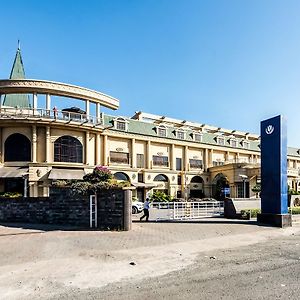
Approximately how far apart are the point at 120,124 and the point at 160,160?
7.03m

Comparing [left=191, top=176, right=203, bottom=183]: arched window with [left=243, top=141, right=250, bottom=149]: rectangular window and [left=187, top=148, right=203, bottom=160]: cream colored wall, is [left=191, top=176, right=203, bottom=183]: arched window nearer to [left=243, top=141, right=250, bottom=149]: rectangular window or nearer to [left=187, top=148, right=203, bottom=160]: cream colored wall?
[left=187, top=148, right=203, bottom=160]: cream colored wall

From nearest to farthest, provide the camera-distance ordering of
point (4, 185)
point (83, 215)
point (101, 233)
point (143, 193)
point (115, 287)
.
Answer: point (115, 287)
point (101, 233)
point (83, 215)
point (4, 185)
point (143, 193)

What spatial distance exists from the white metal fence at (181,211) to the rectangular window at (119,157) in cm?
1419

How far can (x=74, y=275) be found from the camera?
7332 millimetres

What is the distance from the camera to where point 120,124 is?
1446 inches

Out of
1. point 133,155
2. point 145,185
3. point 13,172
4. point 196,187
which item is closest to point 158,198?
point 145,185

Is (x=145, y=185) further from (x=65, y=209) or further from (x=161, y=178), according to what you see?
(x=65, y=209)

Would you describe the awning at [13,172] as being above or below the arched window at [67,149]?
below

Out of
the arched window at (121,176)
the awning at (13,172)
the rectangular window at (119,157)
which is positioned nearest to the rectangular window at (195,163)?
the rectangular window at (119,157)

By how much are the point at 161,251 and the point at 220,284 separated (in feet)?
12.0

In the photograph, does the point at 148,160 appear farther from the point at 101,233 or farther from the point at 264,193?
the point at 101,233

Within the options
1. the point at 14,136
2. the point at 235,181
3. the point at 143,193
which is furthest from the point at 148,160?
the point at 14,136

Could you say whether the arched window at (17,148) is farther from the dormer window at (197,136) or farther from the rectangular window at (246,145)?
the rectangular window at (246,145)

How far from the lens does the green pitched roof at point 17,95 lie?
3672 cm
